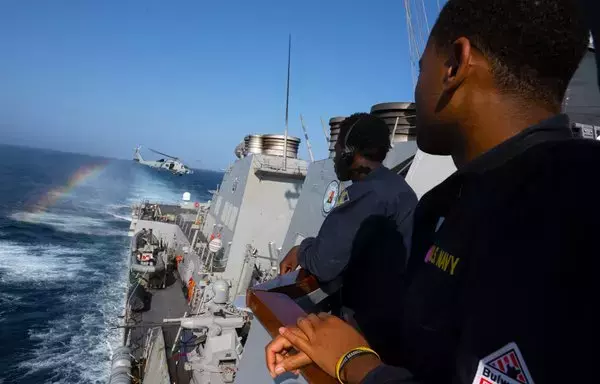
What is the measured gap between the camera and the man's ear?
115 centimetres

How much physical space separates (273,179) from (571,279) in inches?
659

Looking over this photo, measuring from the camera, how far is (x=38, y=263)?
26406 mm

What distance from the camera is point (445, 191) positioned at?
1.20 m

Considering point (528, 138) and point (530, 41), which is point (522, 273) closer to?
point (528, 138)

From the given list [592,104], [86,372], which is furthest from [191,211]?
[592,104]

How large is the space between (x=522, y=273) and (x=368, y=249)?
1803 mm

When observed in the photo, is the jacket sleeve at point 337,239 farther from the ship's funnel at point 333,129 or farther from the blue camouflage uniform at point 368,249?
the ship's funnel at point 333,129

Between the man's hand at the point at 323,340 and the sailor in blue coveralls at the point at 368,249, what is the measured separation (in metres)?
0.85

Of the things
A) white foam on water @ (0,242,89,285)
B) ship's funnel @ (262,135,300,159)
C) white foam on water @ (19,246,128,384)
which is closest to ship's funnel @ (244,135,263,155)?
ship's funnel @ (262,135,300,159)

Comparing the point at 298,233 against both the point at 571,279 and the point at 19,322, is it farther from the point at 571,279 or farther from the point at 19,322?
the point at 19,322

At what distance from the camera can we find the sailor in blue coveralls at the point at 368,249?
232cm

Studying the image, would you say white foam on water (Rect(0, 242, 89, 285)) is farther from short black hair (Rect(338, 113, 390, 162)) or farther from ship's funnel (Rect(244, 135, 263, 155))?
short black hair (Rect(338, 113, 390, 162))

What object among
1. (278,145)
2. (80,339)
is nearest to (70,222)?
(80,339)

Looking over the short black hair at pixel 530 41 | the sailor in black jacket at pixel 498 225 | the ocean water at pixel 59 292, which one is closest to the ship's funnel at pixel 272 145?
the ocean water at pixel 59 292
